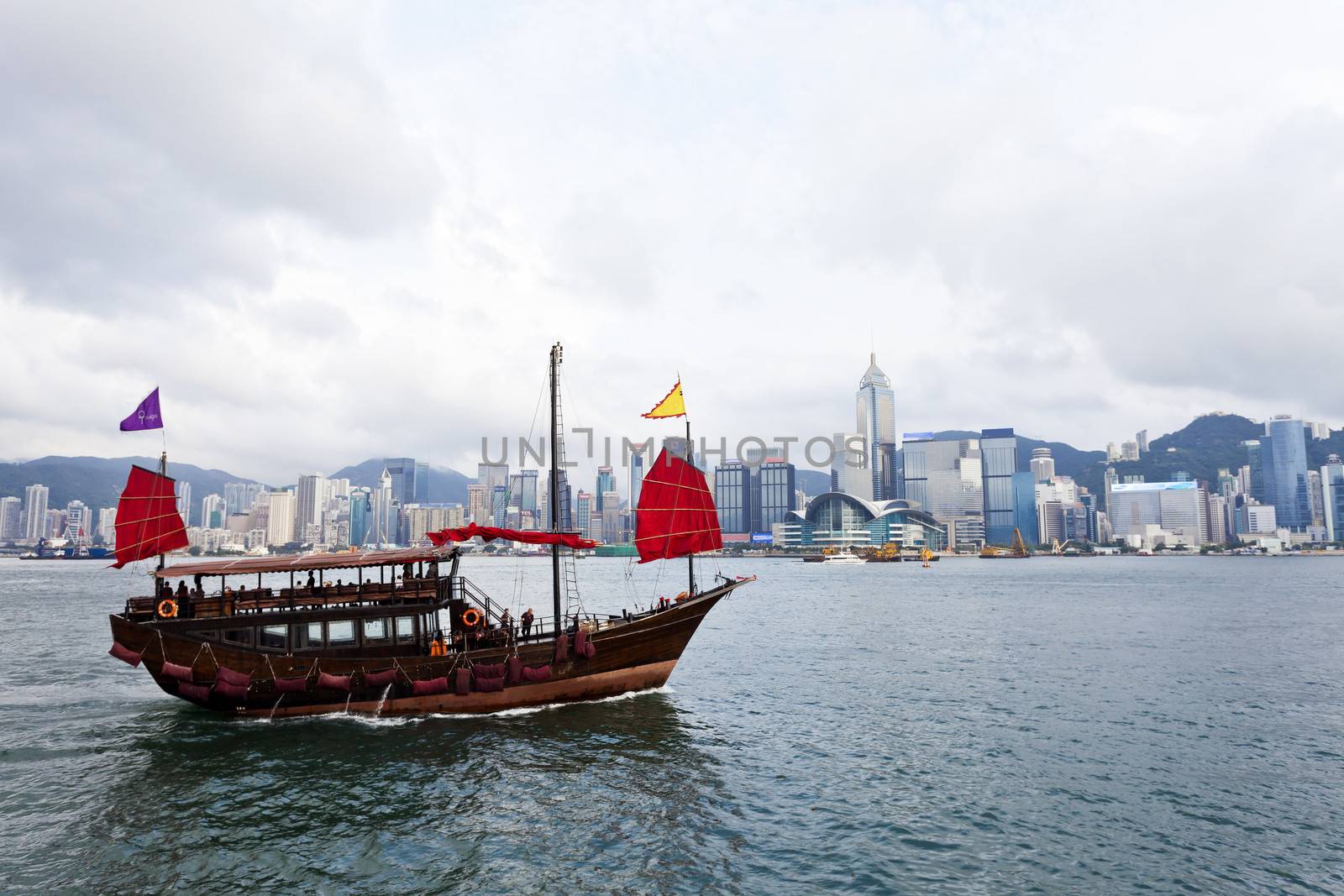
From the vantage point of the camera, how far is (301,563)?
88.2 feet

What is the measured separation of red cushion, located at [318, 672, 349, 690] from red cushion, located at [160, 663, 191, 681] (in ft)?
13.9

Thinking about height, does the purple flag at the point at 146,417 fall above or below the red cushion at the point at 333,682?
above

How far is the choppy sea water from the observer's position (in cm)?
1502

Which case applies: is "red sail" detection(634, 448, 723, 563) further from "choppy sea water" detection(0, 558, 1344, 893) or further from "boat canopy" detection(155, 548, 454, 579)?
"boat canopy" detection(155, 548, 454, 579)

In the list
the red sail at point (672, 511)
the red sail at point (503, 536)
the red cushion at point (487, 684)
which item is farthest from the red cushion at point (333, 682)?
the red sail at point (672, 511)

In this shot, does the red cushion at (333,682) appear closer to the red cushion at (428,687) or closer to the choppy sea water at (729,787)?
the choppy sea water at (729,787)

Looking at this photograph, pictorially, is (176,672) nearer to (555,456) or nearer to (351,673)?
(351,673)

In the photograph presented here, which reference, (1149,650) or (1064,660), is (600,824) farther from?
(1149,650)

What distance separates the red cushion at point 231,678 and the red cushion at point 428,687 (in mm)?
5609

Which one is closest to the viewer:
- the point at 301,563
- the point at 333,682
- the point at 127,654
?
the point at 127,654

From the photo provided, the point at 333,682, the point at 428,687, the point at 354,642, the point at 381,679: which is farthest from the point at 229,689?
the point at 428,687

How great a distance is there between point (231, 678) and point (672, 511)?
54.6 feet

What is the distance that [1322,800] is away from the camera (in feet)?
62.9

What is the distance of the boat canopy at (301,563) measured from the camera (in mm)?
25953
